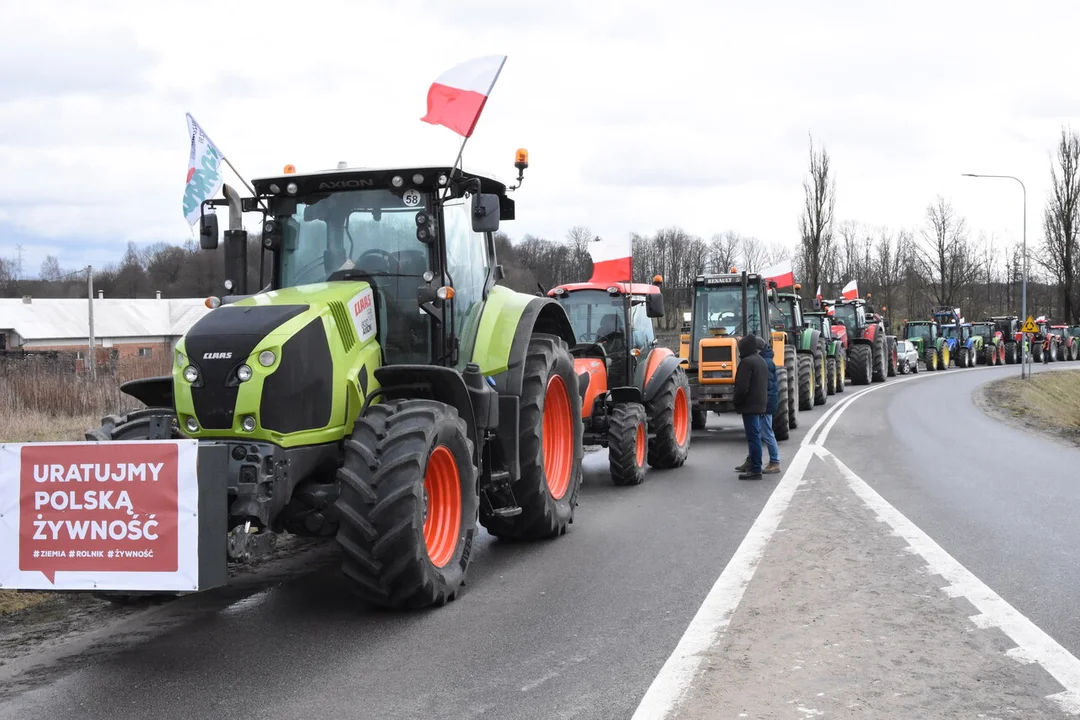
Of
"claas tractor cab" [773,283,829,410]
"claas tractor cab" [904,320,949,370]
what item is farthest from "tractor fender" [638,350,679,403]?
"claas tractor cab" [904,320,949,370]

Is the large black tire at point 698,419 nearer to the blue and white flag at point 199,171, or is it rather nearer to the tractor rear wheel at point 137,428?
the blue and white flag at point 199,171

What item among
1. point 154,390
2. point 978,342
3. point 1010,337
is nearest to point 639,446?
point 154,390

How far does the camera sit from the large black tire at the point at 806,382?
2214 cm

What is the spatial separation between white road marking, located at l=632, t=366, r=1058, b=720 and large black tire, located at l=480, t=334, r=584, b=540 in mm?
1563

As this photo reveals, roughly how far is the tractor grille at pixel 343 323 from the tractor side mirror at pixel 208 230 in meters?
1.42

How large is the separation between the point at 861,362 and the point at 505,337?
94.7ft

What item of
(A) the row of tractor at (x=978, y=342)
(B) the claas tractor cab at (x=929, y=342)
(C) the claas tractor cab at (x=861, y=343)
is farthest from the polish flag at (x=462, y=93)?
(B) the claas tractor cab at (x=929, y=342)

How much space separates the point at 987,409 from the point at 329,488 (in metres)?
22.8

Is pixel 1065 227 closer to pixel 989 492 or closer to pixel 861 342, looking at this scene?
pixel 861 342

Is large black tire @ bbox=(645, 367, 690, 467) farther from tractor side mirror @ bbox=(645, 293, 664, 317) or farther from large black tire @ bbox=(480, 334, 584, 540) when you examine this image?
large black tire @ bbox=(480, 334, 584, 540)

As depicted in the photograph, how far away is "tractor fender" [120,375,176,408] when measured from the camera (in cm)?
665

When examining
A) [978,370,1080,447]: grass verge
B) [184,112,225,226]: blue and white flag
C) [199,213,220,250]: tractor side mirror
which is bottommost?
[978,370,1080,447]: grass verge

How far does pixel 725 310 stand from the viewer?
717 inches

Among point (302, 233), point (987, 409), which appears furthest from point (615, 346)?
point (987, 409)
